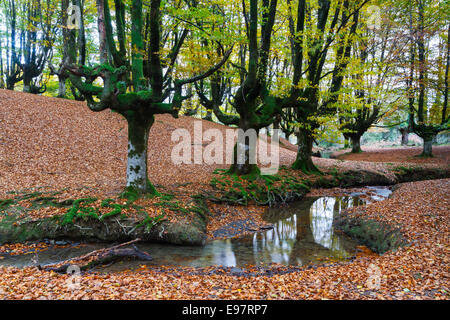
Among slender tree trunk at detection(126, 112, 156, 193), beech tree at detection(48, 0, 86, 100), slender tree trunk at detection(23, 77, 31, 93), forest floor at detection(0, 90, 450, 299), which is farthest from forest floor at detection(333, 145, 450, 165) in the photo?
slender tree trunk at detection(23, 77, 31, 93)

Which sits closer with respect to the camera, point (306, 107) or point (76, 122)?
point (306, 107)

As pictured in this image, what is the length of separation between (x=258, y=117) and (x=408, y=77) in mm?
12013

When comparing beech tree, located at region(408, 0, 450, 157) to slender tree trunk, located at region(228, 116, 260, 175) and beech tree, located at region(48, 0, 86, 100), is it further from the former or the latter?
beech tree, located at region(48, 0, 86, 100)

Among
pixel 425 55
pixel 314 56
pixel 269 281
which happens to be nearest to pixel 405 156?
pixel 425 55

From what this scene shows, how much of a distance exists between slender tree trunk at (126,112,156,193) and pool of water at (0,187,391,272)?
2.20 m

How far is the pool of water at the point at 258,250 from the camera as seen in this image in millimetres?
6210

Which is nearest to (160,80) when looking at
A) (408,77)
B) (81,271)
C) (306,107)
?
(81,271)

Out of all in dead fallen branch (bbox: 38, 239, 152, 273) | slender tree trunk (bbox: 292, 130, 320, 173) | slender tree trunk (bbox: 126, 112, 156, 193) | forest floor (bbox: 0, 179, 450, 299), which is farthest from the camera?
slender tree trunk (bbox: 292, 130, 320, 173)

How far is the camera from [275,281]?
16.0 feet

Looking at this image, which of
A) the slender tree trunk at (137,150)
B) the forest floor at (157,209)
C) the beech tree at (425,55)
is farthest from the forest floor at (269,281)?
the beech tree at (425,55)

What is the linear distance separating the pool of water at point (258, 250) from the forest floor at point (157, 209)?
1.79ft

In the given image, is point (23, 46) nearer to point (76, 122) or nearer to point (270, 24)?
point (76, 122)

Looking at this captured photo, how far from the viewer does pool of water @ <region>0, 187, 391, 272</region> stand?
621cm

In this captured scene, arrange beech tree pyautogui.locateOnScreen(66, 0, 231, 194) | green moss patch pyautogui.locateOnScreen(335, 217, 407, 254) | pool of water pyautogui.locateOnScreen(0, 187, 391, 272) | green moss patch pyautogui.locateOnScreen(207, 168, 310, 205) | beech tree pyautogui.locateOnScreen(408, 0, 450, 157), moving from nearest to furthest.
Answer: pool of water pyautogui.locateOnScreen(0, 187, 391, 272) < green moss patch pyautogui.locateOnScreen(335, 217, 407, 254) < beech tree pyautogui.locateOnScreen(66, 0, 231, 194) < green moss patch pyautogui.locateOnScreen(207, 168, 310, 205) < beech tree pyautogui.locateOnScreen(408, 0, 450, 157)
